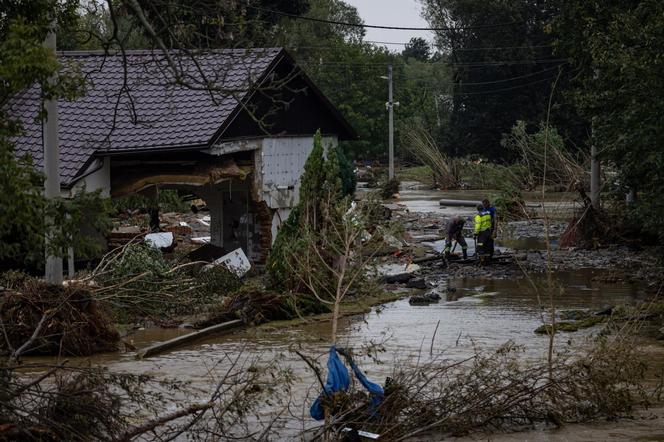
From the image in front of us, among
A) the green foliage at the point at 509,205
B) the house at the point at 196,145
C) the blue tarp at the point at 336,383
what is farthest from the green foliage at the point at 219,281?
the green foliage at the point at 509,205

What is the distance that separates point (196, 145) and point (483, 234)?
764 centimetres

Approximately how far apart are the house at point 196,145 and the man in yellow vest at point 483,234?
15.8 ft

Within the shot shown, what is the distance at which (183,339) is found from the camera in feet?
55.7

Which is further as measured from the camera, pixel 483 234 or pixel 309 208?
pixel 483 234

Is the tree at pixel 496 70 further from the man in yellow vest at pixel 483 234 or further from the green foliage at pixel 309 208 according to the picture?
the green foliage at pixel 309 208

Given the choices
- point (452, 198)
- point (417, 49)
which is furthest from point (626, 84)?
point (417, 49)

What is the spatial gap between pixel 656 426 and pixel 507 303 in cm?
998

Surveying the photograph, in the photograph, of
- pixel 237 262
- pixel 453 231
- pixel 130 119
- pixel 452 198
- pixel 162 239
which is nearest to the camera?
pixel 130 119

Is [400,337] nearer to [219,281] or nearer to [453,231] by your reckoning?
[219,281]

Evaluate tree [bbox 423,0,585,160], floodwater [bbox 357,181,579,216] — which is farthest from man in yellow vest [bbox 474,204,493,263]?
tree [bbox 423,0,585,160]

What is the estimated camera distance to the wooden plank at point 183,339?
16.0 m

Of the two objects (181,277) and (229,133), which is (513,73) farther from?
(181,277)

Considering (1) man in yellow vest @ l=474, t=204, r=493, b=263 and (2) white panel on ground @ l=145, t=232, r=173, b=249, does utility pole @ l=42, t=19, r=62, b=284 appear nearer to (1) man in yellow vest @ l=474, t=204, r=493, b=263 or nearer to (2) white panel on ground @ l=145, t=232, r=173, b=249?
(2) white panel on ground @ l=145, t=232, r=173, b=249

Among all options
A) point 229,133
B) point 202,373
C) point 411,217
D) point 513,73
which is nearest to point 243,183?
point 229,133
